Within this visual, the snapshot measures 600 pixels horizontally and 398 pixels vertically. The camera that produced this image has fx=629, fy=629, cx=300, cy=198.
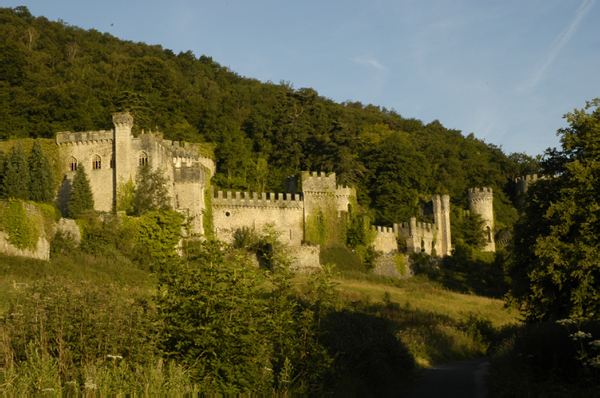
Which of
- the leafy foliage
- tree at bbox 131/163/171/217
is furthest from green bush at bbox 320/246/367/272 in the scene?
tree at bbox 131/163/171/217

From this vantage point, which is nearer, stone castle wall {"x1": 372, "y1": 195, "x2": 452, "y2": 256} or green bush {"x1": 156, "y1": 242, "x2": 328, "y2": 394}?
green bush {"x1": 156, "y1": 242, "x2": 328, "y2": 394}

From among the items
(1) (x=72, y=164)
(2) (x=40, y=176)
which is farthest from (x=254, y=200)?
(2) (x=40, y=176)

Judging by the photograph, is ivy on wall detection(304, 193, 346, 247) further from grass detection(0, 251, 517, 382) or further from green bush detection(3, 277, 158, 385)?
green bush detection(3, 277, 158, 385)

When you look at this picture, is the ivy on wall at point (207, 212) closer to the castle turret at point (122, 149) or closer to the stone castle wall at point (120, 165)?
the stone castle wall at point (120, 165)

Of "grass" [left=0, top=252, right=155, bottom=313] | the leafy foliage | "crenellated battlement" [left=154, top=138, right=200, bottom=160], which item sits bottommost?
"grass" [left=0, top=252, right=155, bottom=313]

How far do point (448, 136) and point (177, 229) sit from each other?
46.7 m

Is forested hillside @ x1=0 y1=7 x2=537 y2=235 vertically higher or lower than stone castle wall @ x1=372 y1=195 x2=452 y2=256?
higher

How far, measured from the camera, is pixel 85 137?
3944cm

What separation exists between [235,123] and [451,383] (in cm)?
4587

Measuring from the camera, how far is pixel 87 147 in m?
39.4

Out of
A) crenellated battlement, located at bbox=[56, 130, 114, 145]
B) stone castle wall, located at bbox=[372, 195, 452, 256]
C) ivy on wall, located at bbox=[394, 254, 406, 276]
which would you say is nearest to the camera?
crenellated battlement, located at bbox=[56, 130, 114, 145]

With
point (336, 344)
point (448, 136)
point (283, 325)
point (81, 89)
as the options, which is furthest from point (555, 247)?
point (448, 136)

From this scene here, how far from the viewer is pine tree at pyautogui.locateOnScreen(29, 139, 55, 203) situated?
114 feet

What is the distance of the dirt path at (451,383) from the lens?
11344 mm
